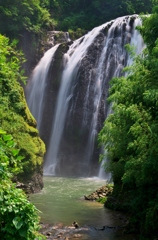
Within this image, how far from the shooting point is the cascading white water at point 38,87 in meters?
31.2

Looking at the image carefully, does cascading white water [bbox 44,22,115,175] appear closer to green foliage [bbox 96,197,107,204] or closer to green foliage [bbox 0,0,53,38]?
green foliage [bbox 0,0,53,38]

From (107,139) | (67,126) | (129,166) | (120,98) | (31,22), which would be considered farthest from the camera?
(31,22)

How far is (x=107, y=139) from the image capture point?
39.1 feet

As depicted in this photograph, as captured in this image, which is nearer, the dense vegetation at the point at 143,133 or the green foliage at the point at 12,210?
the green foliage at the point at 12,210

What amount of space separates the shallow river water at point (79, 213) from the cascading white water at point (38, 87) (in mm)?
14206

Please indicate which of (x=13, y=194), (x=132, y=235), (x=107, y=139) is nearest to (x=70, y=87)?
(x=107, y=139)

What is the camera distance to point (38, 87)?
105 ft

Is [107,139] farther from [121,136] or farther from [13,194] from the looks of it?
[13,194]

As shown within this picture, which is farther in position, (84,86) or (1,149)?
(84,86)

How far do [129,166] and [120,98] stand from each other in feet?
8.62

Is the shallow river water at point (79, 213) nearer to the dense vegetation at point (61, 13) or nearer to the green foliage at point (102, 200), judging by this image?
the green foliage at point (102, 200)

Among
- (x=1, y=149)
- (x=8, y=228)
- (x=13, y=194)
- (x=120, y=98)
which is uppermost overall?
(x=120, y=98)

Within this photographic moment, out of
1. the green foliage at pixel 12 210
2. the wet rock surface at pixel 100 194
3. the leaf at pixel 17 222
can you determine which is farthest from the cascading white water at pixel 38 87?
the leaf at pixel 17 222

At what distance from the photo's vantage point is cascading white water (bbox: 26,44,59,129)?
3116cm
